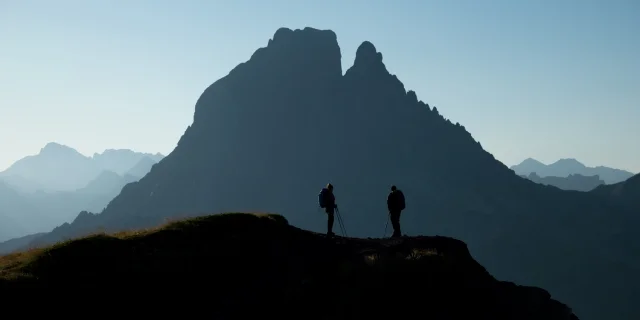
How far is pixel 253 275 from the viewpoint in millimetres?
18547

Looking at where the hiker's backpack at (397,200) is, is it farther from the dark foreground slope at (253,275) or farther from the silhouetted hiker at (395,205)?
the dark foreground slope at (253,275)

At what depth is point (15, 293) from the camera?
41.9ft

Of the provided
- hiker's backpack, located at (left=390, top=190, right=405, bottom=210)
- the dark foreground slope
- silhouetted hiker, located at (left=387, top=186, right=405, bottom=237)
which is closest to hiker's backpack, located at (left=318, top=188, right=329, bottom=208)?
silhouetted hiker, located at (left=387, top=186, right=405, bottom=237)

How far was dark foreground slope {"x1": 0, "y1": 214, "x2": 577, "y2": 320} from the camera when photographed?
1509 cm

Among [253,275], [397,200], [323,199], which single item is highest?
[397,200]

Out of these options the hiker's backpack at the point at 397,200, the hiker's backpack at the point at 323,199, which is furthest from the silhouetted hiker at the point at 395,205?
the hiker's backpack at the point at 323,199

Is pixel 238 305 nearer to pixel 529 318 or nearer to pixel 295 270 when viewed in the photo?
pixel 295 270

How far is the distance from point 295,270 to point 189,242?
14.2 feet

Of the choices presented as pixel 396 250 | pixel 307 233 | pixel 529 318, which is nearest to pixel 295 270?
pixel 396 250

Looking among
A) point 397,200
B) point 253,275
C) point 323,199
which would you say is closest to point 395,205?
point 397,200

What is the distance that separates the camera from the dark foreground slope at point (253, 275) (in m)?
15.1

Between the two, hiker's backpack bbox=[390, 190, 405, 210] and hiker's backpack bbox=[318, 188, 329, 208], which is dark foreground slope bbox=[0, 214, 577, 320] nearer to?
hiker's backpack bbox=[318, 188, 329, 208]

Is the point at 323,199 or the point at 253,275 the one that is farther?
the point at 323,199

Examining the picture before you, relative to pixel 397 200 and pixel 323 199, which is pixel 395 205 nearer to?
pixel 397 200
